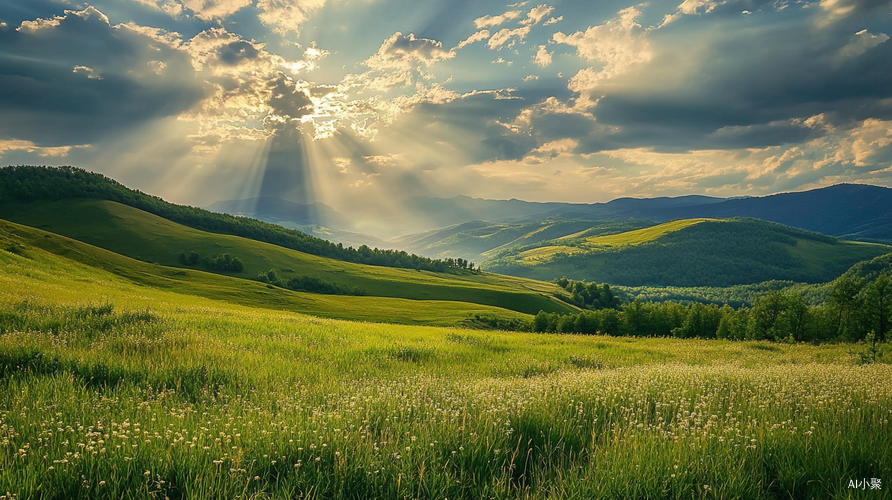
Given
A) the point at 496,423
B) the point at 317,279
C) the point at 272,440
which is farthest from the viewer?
the point at 317,279

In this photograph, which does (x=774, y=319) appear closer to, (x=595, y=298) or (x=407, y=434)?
(x=407, y=434)

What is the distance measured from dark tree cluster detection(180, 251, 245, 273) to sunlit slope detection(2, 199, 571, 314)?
261 cm

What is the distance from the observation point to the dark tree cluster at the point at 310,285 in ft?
458

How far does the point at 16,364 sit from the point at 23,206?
259 meters

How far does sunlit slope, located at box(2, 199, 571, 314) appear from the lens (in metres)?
155

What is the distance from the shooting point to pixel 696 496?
12.2 feet

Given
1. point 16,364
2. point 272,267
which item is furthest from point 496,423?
point 272,267

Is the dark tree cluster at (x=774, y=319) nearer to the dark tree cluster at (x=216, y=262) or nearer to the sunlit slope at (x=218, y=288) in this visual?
the sunlit slope at (x=218, y=288)

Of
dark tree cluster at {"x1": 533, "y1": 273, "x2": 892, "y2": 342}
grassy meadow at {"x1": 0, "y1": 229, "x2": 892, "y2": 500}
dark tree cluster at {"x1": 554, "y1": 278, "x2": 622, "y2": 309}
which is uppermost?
grassy meadow at {"x1": 0, "y1": 229, "x2": 892, "y2": 500}

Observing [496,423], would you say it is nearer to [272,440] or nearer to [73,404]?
[272,440]

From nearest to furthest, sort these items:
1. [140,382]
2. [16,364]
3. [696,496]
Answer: [696,496], [140,382], [16,364]

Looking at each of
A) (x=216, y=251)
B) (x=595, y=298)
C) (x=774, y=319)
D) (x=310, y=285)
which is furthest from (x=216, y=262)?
(x=595, y=298)

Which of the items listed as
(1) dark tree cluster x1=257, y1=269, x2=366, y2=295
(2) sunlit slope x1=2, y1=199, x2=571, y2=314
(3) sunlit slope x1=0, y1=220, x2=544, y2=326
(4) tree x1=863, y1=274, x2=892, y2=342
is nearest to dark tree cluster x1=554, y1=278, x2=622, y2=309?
(2) sunlit slope x1=2, y1=199, x2=571, y2=314

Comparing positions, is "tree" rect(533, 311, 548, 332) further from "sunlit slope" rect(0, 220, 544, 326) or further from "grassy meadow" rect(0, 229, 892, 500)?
"grassy meadow" rect(0, 229, 892, 500)
